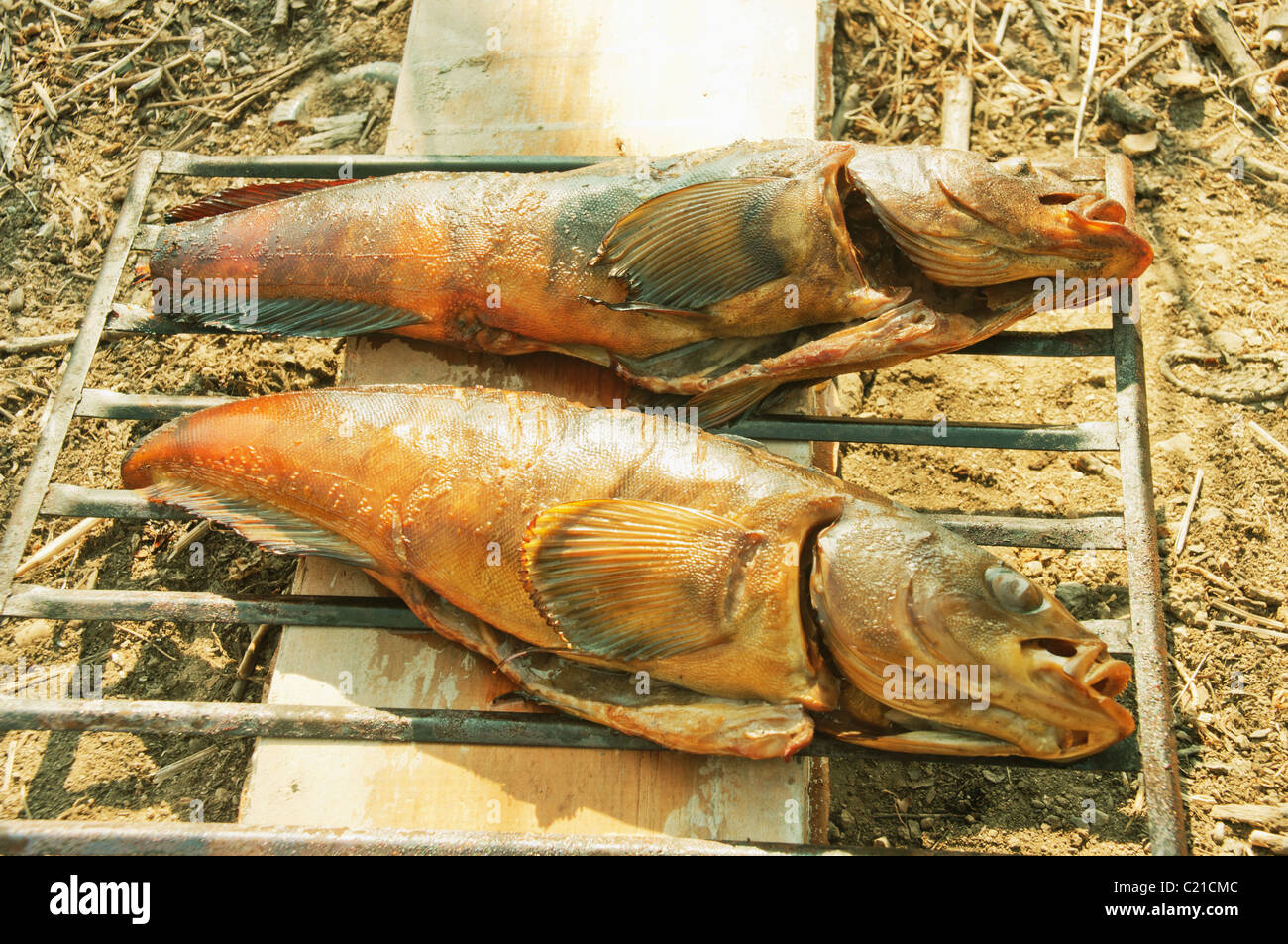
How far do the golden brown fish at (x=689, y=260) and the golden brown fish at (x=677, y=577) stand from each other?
0.40 meters

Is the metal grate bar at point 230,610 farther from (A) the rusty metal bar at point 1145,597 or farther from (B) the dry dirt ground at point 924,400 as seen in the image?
(A) the rusty metal bar at point 1145,597

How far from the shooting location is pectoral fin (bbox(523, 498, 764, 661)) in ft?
9.44

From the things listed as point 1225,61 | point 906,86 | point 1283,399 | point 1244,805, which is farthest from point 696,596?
point 1225,61

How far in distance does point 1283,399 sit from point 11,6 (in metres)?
6.56

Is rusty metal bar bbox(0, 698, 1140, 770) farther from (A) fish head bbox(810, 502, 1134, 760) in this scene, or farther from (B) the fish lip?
(B) the fish lip

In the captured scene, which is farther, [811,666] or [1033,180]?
[1033,180]

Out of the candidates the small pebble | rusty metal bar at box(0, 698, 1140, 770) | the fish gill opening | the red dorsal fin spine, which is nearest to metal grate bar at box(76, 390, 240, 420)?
the red dorsal fin spine

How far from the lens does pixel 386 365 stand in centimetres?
389

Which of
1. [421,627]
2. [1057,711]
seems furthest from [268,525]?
[1057,711]

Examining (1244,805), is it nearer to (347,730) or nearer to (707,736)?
(707,736)

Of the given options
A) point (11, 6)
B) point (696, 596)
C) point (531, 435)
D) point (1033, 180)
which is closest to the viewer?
point (696, 596)

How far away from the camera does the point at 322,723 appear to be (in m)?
3.17

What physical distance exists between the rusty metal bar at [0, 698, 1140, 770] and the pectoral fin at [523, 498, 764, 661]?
1.28 feet

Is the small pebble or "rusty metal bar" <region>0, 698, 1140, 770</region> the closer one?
"rusty metal bar" <region>0, 698, 1140, 770</region>
